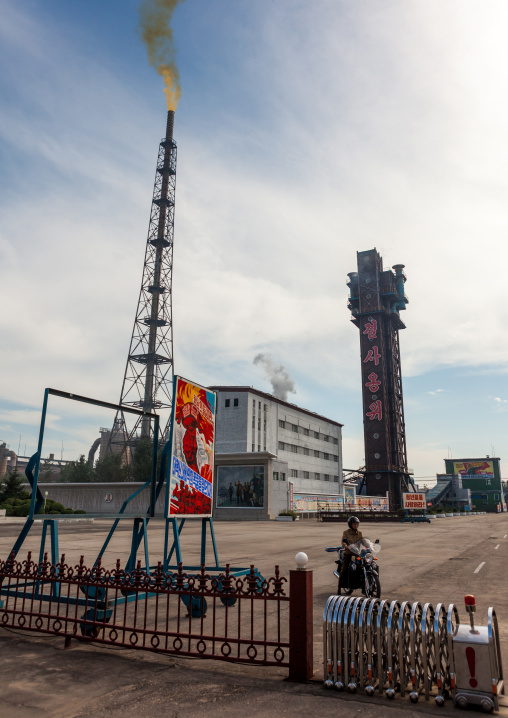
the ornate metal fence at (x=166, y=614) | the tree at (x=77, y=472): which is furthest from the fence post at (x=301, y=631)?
the tree at (x=77, y=472)

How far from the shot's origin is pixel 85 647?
21.6ft

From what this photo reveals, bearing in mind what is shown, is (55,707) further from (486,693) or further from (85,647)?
(486,693)

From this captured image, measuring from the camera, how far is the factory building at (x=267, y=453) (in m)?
49.6

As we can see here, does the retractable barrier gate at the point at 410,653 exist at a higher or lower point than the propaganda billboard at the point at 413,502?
lower

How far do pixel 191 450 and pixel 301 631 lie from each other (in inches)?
164

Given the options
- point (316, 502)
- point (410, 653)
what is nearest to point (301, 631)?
point (410, 653)

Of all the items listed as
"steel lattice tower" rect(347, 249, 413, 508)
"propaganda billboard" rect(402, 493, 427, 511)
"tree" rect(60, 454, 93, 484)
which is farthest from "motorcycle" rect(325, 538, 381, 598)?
"steel lattice tower" rect(347, 249, 413, 508)

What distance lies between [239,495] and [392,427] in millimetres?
36236

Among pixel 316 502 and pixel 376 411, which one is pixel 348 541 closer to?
pixel 316 502

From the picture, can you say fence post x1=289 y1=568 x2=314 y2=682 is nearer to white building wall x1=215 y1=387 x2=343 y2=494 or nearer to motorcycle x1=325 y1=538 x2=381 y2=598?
motorcycle x1=325 y1=538 x2=381 y2=598

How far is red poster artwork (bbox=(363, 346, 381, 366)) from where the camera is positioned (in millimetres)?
→ 75875

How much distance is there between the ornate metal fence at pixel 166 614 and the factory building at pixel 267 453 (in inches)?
1607

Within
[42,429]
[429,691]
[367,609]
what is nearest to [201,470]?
[42,429]

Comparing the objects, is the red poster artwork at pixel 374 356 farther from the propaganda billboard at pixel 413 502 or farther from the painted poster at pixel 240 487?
the painted poster at pixel 240 487
